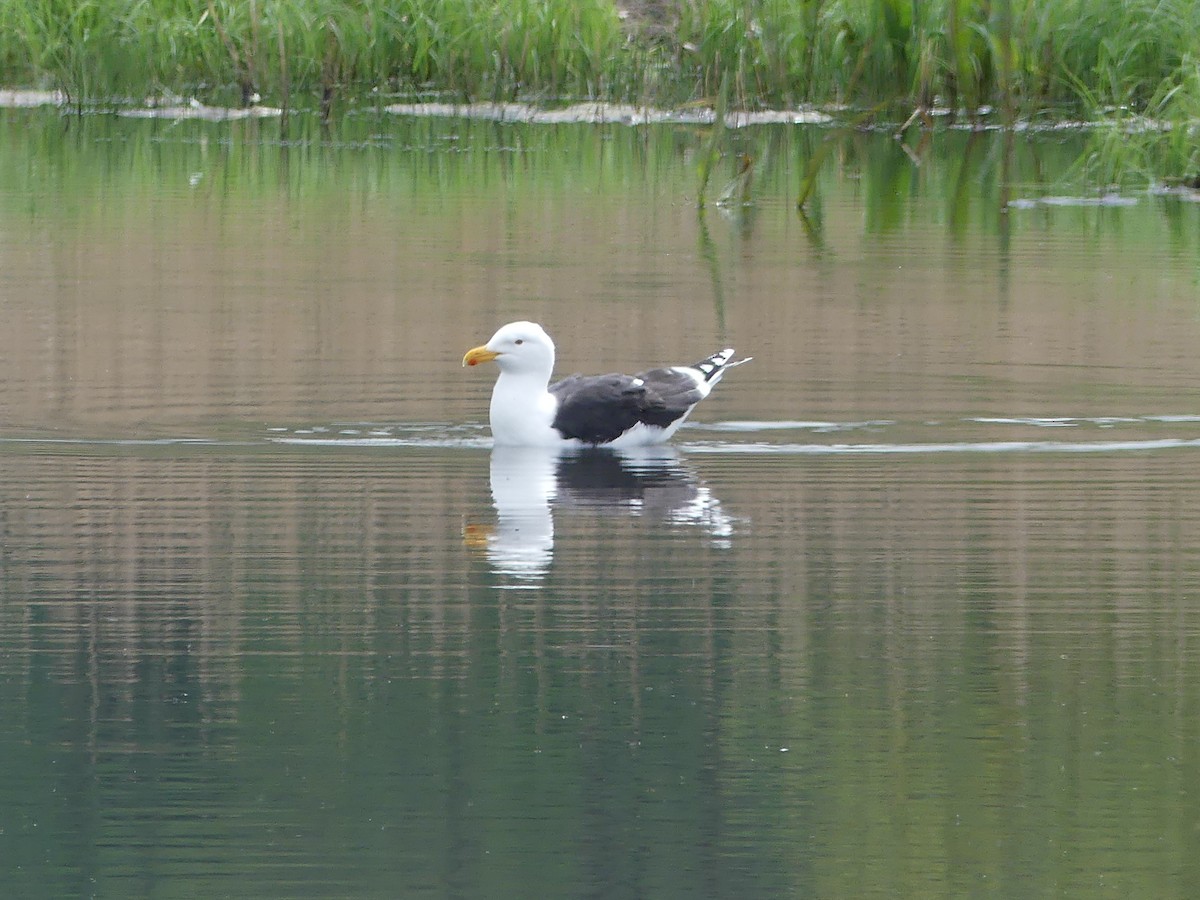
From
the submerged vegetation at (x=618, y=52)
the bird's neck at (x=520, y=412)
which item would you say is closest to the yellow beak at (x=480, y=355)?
the bird's neck at (x=520, y=412)

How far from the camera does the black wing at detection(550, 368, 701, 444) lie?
28.3ft

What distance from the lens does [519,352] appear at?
28.8 ft

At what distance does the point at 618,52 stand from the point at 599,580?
16005 millimetres

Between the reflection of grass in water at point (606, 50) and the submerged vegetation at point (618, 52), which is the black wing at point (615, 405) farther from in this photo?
the reflection of grass in water at point (606, 50)

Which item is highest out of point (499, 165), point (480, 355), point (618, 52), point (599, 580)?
point (618, 52)

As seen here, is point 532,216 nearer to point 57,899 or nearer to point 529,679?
point 529,679

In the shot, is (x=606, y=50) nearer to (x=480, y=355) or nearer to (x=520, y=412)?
(x=480, y=355)

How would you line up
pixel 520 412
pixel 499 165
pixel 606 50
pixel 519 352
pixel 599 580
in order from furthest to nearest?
pixel 606 50
pixel 499 165
pixel 519 352
pixel 520 412
pixel 599 580

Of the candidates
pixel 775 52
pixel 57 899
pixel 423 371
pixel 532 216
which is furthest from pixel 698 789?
pixel 775 52

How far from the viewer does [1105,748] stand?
194 inches

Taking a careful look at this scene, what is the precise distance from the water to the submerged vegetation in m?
5.91

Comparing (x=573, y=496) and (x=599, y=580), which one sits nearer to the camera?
(x=599, y=580)

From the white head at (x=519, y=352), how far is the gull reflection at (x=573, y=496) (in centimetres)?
32

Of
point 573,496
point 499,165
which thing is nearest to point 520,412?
point 573,496
